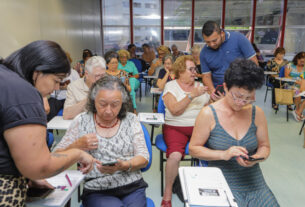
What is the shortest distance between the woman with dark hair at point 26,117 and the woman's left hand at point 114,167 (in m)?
0.36

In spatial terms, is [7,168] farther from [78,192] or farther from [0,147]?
[78,192]

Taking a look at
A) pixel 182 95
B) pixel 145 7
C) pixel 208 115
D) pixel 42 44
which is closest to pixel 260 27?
pixel 145 7

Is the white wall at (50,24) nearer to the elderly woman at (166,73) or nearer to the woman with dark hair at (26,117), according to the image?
the elderly woman at (166,73)

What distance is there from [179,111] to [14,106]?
1863 mm

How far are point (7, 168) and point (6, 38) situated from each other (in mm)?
3406

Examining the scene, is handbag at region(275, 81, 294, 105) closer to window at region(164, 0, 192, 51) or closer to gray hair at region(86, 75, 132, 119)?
gray hair at region(86, 75, 132, 119)

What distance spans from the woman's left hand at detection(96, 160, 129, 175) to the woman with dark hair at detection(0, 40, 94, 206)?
0.36 metres

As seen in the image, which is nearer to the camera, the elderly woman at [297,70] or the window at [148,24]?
the elderly woman at [297,70]

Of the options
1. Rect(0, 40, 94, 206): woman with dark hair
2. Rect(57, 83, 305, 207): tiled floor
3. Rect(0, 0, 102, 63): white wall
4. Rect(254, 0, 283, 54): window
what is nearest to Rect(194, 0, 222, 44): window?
Rect(254, 0, 283, 54): window

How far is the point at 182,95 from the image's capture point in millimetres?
2697

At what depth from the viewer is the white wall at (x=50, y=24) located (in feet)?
12.4

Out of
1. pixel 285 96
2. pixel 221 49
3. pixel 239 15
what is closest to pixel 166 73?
pixel 221 49

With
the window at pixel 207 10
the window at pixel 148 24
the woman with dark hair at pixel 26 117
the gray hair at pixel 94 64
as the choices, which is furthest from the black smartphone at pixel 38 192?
the window at pixel 207 10

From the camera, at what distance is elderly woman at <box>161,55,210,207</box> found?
2.38 meters
